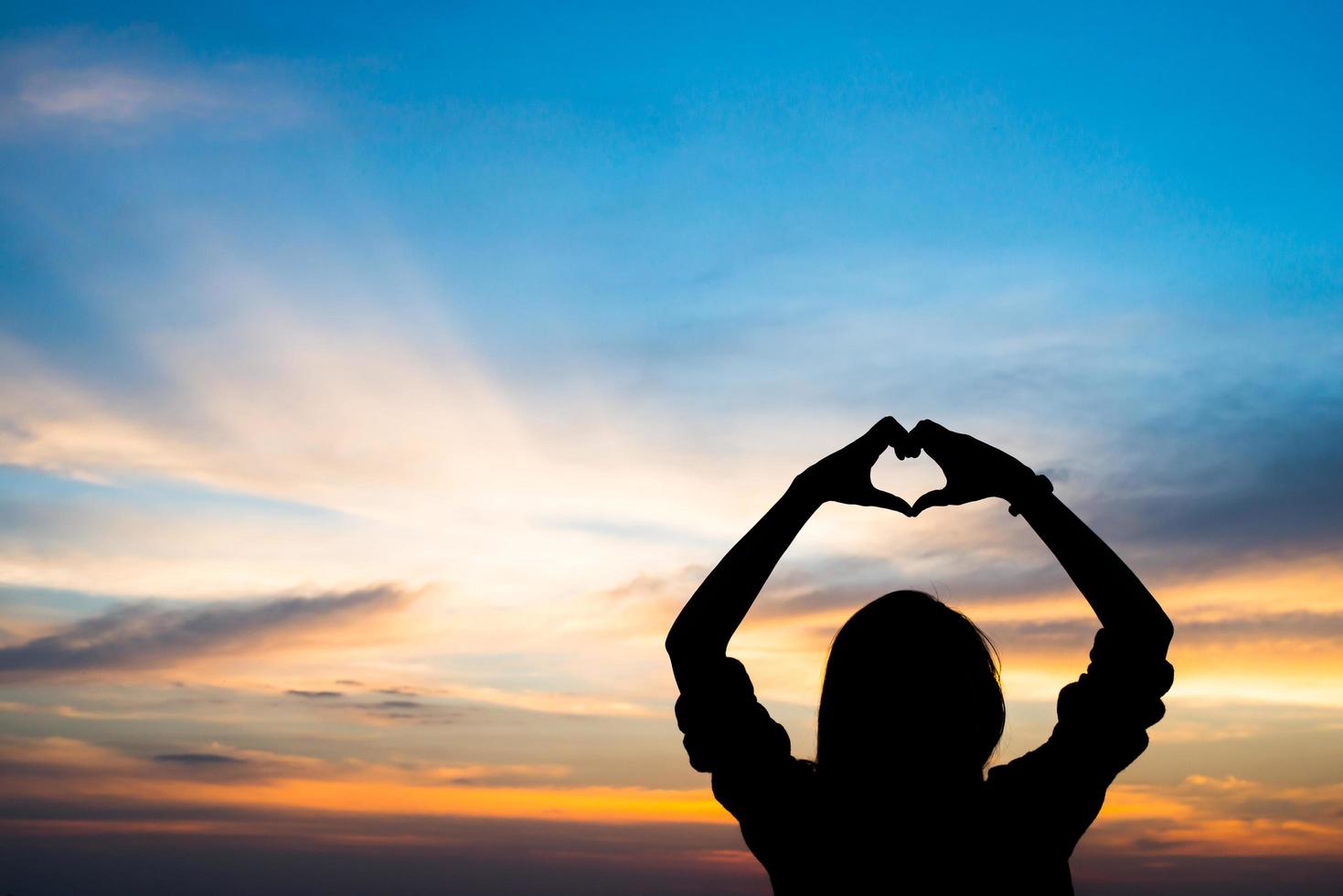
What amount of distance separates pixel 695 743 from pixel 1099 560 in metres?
1.36

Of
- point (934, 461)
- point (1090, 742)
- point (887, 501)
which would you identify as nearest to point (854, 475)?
point (887, 501)

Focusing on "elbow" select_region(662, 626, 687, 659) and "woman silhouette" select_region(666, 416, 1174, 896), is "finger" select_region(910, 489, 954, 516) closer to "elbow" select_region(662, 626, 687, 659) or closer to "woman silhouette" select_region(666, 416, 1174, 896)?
"woman silhouette" select_region(666, 416, 1174, 896)

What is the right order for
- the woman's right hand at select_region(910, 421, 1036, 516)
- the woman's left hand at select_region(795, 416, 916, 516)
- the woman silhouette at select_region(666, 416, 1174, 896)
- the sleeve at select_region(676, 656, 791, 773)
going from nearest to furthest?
1. the woman silhouette at select_region(666, 416, 1174, 896)
2. the sleeve at select_region(676, 656, 791, 773)
3. the woman's left hand at select_region(795, 416, 916, 516)
4. the woman's right hand at select_region(910, 421, 1036, 516)

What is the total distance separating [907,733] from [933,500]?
0.77m

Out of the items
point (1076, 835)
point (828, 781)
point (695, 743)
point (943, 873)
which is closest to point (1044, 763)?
point (1076, 835)

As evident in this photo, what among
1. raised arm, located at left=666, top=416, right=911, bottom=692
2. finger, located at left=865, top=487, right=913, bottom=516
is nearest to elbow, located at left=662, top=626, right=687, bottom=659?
raised arm, located at left=666, top=416, right=911, bottom=692

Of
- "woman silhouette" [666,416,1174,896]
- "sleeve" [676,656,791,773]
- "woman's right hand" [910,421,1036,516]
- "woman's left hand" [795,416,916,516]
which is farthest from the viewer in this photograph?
"woman's right hand" [910,421,1036,516]

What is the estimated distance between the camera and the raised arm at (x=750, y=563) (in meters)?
3.24

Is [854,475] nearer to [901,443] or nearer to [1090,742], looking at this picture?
[901,443]

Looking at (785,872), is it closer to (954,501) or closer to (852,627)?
(852,627)

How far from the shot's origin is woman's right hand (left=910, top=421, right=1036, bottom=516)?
11.3 ft

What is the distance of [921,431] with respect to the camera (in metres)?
3.57

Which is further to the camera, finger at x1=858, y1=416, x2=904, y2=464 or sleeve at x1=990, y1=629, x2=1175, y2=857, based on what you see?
finger at x1=858, y1=416, x2=904, y2=464

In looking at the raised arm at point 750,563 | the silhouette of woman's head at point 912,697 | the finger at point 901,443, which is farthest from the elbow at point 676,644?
the finger at point 901,443
